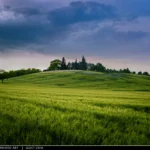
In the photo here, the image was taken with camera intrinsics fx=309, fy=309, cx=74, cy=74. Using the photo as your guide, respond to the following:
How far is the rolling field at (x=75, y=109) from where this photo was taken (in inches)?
134

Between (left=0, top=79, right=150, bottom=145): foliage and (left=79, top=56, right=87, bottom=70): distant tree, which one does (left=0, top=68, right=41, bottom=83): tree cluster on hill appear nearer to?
(left=0, top=79, right=150, bottom=145): foliage

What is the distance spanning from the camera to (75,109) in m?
4.09

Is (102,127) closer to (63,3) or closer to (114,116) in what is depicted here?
(114,116)

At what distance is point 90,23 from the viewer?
164 inches

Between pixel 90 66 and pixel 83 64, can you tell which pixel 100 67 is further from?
pixel 83 64

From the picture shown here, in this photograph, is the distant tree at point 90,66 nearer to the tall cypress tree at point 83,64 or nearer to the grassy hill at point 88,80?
the tall cypress tree at point 83,64

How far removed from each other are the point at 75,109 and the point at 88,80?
37.6 inches

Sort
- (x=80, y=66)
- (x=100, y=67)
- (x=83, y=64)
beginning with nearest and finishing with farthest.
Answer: (x=83, y=64)
(x=80, y=66)
(x=100, y=67)

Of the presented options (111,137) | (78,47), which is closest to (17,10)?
(78,47)

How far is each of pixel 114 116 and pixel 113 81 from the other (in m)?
1.09

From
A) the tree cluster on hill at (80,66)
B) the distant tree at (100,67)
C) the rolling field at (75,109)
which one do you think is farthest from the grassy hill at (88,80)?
the distant tree at (100,67)

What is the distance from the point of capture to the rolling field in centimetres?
341

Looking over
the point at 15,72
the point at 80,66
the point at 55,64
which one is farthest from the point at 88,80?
the point at 15,72

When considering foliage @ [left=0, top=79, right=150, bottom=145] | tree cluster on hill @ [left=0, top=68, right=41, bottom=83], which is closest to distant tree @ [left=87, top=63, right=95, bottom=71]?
foliage @ [left=0, top=79, right=150, bottom=145]
